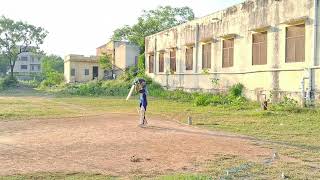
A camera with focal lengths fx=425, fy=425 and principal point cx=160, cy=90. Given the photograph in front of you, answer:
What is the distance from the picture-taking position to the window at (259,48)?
789 inches

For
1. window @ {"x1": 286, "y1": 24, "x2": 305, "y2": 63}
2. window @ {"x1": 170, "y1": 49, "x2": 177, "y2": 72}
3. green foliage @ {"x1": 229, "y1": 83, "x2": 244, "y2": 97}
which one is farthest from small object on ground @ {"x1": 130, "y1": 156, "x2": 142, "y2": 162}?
window @ {"x1": 170, "y1": 49, "x2": 177, "y2": 72}

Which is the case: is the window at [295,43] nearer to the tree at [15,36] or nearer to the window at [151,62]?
the window at [151,62]

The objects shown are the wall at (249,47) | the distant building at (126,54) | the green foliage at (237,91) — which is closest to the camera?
the wall at (249,47)

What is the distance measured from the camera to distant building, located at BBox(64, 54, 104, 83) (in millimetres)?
53125

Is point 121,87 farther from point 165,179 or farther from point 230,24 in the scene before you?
point 165,179

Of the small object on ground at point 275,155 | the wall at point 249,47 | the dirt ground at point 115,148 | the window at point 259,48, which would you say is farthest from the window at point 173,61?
the small object on ground at point 275,155

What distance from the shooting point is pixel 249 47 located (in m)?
21.1

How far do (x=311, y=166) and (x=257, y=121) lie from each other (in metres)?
6.71

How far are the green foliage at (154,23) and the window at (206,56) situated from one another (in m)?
19.4

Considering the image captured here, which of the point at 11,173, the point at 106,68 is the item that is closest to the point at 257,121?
the point at 11,173

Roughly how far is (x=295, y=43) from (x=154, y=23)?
96.5ft

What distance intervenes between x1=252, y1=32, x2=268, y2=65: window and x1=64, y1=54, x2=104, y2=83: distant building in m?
34.7

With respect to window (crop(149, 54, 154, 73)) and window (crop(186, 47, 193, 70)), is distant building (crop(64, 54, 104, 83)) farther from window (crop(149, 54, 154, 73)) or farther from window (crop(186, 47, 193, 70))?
window (crop(186, 47, 193, 70))

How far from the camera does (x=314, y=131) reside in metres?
11.5
